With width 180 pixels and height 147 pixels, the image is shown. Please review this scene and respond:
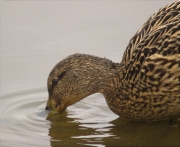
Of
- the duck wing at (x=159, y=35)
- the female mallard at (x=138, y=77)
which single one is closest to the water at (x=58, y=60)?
the female mallard at (x=138, y=77)

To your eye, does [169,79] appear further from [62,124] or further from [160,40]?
[62,124]

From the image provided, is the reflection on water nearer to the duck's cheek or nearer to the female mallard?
the duck's cheek

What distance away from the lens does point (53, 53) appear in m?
9.41

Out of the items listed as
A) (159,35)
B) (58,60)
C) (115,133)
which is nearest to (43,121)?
(115,133)

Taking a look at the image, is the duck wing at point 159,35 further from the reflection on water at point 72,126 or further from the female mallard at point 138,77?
the reflection on water at point 72,126

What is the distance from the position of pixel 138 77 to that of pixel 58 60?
92.1 inches

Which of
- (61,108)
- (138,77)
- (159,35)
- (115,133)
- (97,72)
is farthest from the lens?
(61,108)

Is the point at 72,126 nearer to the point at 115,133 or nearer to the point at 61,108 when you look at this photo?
the point at 61,108

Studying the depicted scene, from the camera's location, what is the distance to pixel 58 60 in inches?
367

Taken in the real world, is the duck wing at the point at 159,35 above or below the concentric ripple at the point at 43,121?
above

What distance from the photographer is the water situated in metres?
7.35

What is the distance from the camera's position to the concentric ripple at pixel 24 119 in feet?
24.0

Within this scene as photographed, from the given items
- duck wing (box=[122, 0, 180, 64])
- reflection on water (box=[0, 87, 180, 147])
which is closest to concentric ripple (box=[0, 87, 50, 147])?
reflection on water (box=[0, 87, 180, 147])

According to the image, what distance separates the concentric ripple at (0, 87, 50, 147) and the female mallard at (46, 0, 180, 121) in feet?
0.96
